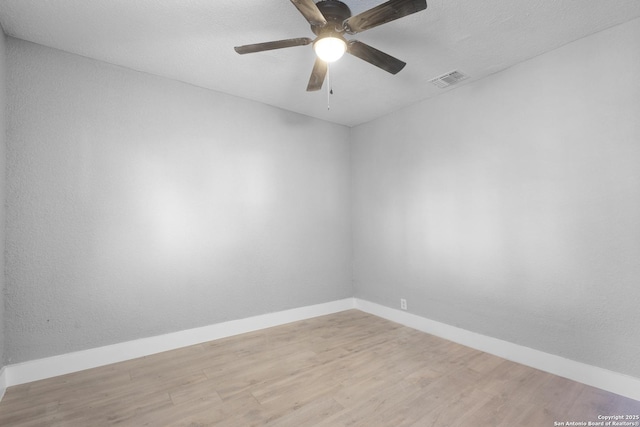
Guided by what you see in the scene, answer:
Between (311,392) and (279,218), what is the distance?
2119mm

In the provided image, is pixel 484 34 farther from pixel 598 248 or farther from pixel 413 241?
pixel 413 241

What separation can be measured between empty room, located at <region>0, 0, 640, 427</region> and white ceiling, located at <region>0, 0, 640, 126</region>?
20 mm

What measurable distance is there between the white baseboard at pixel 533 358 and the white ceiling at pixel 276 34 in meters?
2.65

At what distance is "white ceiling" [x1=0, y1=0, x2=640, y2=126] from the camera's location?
208 centimetres

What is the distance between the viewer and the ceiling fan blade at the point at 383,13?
1.63 metres

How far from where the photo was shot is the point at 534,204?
268cm

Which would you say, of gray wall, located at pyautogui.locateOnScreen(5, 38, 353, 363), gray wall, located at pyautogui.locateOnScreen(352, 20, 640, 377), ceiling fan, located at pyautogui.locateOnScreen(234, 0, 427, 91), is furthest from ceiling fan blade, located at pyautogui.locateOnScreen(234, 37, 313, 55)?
gray wall, located at pyautogui.locateOnScreen(352, 20, 640, 377)

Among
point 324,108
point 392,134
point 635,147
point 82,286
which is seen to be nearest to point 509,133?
point 635,147

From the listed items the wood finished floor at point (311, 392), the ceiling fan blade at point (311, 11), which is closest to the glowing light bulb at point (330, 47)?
the ceiling fan blade at point (311, 11)

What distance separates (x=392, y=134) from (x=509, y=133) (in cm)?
146

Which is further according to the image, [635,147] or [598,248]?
[598,248]

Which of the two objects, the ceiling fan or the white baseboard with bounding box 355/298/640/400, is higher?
the ceiling fan

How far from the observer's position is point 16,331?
236cm

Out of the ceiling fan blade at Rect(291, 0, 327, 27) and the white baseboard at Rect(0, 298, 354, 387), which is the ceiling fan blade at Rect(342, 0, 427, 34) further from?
the white baseboard at Rect(0, 298, 354, 387)
